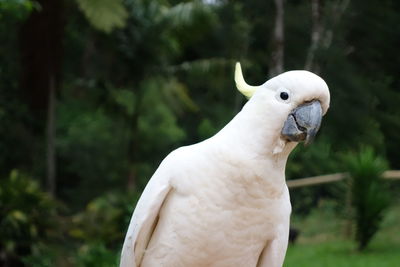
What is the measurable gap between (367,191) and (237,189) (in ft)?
14.0

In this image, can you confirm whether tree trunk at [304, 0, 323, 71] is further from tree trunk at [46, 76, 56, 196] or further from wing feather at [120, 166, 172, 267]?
wing feather at [120, 166, 172, 267]

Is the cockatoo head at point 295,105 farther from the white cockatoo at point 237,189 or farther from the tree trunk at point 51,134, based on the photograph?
the tree trunk at point 51,134

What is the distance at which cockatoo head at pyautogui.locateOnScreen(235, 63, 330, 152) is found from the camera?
196 cm

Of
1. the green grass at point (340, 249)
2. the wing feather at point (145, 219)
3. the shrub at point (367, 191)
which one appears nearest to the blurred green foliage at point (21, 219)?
the green grass at point (340, 249)

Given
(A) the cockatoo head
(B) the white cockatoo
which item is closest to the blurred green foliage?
(B) the white cockatoo

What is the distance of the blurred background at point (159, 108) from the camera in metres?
6.85

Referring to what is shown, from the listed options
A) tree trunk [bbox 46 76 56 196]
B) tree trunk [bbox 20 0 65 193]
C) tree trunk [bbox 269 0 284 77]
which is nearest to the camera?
tree trunk [bbox 269 0 284 77]

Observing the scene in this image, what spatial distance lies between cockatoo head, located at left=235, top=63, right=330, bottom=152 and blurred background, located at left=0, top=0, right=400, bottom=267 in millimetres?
3012

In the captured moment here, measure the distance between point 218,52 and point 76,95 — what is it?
2.91 m

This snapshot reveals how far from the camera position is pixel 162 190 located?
2197 millimetres

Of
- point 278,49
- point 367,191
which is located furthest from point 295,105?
point 278,49

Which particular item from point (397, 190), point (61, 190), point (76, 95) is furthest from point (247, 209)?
point (61, 190)

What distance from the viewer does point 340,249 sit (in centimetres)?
666

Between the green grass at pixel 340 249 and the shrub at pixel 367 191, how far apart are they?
0.27 metres
